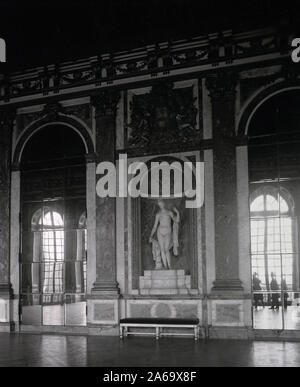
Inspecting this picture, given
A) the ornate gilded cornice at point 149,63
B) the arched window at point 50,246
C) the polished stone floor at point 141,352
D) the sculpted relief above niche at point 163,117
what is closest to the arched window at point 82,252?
the arched window at point 50,246

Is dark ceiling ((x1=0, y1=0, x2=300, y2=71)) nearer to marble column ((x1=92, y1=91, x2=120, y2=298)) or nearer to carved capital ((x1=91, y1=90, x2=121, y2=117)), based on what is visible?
carved capital ((x1=91, y1=90, x2=121, y2=117))

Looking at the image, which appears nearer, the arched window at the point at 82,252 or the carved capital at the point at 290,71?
the carved capital at the point at 290,71

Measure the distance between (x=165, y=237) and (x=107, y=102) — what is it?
143 inches

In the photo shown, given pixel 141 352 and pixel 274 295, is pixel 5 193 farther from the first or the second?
pixel 274 295

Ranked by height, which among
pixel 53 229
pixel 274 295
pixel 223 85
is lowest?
pixel 274 295

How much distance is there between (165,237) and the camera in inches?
530

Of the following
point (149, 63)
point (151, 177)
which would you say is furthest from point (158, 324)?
point (149, 63)

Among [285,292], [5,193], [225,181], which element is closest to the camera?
[285,292]

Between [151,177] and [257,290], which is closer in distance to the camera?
[257,290]

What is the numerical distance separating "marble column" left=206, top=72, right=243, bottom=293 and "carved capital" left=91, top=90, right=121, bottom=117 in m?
2.36

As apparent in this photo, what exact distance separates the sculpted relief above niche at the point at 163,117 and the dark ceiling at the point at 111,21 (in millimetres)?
1233

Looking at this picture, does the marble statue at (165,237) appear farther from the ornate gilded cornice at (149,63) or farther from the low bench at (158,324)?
the ornate gilded cornice at (149,63)

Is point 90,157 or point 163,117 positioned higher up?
point 163,117

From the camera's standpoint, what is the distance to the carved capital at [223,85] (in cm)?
1312
